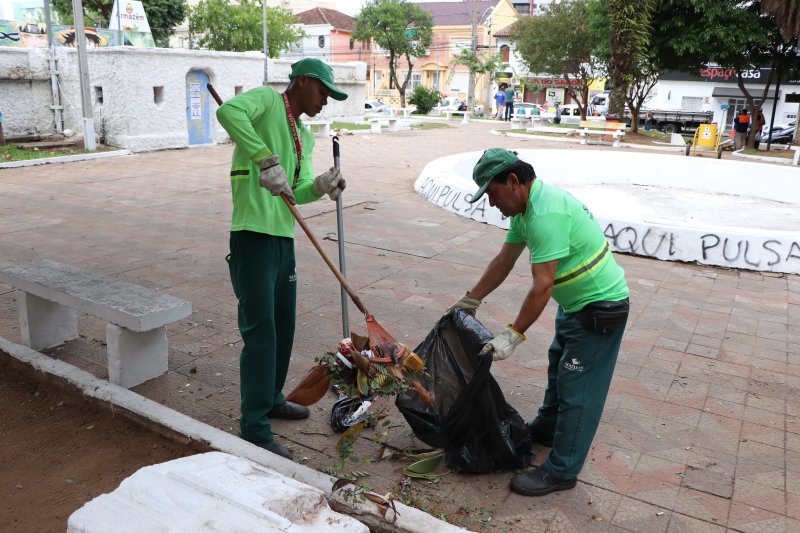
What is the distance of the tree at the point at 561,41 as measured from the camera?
3431 centimetres

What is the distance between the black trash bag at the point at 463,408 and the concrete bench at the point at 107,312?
1574 mm

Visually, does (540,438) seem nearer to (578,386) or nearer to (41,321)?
(578,386)

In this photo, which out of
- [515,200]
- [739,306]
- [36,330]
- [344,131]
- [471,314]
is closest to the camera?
[515,200]

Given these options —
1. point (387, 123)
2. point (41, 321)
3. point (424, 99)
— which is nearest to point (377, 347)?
point (41, 321)

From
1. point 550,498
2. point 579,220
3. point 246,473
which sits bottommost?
point 550,498

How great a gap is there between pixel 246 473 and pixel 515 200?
57.6 inches

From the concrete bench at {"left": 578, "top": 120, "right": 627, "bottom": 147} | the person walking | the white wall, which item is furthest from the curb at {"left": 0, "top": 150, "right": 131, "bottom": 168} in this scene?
the person walking

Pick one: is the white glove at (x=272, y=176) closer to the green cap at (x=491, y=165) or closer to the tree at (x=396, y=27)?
the green cap at (x=491, y=165)

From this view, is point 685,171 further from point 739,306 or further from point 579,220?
point 579,220

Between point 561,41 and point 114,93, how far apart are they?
26339 millimetres

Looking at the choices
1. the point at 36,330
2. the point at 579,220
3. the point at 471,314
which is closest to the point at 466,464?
A: the point at 471,314

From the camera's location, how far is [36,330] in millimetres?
4195

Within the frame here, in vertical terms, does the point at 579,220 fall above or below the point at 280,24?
below

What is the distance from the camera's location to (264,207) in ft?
9.69
